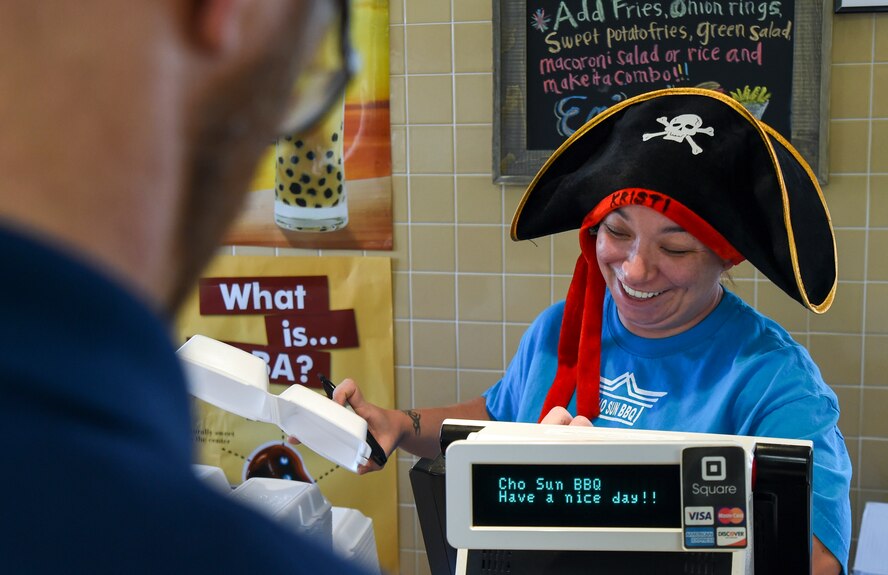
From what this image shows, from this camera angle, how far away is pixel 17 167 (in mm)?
251

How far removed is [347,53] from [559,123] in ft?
7.43

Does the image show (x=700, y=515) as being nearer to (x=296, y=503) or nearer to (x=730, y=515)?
(x=730, y=515)

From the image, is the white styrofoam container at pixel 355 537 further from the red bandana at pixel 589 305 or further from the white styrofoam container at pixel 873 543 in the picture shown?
the white styrofoam container at pixel 873 543

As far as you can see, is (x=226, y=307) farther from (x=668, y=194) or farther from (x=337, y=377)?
(x=668, y=194)

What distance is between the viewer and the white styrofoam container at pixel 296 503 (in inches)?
57.6

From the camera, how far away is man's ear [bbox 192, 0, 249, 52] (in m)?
0.28

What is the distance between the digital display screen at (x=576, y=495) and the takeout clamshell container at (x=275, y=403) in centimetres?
38

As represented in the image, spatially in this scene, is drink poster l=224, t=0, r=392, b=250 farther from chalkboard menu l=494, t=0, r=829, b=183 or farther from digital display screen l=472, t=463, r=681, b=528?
digital display screen l=472, t=463, r=681, b=528

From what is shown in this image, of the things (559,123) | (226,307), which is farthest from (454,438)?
(226,307)

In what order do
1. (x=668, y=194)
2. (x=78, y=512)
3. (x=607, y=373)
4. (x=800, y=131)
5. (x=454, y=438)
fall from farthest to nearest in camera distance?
(x=800, y=131) → (x=607, y=373) → (x=668, y=194) → (x=454, y=438) → (x=78, y=512)

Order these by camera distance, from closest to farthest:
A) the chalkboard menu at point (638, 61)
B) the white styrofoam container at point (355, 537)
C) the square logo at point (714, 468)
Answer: the square logo at point (714, 468), the white styrofoam container at point (355, 537), the chalkboard menu at point (638, 61)

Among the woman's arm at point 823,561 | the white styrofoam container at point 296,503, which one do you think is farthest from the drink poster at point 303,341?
the woman's arm at point 823,561

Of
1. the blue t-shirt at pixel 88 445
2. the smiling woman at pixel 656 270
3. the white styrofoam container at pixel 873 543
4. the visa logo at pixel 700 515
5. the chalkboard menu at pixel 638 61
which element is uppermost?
the chalkboard menu at pixel 638 61

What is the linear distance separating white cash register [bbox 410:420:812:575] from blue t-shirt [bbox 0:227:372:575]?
751 mm
